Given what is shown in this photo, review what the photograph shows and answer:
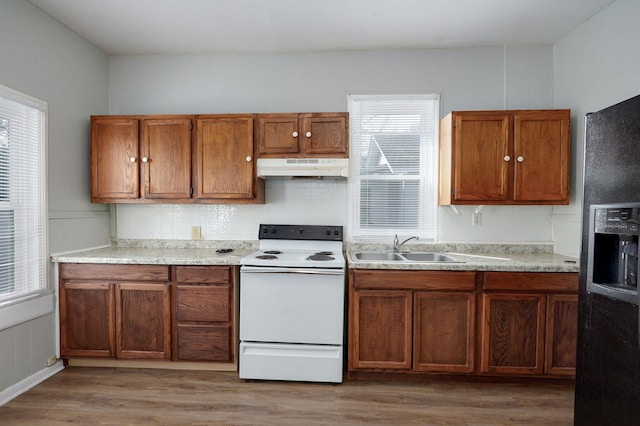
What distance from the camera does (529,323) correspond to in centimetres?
234

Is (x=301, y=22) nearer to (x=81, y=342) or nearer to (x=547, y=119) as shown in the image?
(x=547, y=119)

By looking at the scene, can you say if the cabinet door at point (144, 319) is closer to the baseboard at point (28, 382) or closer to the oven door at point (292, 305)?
the baseboard at point (28, 382)

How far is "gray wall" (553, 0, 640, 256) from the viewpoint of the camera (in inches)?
85.9

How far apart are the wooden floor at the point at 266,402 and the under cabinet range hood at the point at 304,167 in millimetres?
1591

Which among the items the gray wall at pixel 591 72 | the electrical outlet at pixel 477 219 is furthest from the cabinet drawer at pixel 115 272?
the gray wall at pixel 591 72

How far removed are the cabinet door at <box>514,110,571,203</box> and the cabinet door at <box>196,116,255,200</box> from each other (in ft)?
6.97

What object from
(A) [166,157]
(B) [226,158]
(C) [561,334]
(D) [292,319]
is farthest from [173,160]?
(C) [561,334]

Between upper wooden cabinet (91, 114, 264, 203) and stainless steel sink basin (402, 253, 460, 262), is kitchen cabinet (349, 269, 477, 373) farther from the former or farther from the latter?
upper wooden cabinet (91, 114, 264, 203)

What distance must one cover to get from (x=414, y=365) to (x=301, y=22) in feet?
8.84

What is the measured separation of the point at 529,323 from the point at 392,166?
5.28 feet

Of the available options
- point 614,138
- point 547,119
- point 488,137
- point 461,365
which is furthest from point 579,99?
point 461,365

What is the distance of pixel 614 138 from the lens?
1448 mm

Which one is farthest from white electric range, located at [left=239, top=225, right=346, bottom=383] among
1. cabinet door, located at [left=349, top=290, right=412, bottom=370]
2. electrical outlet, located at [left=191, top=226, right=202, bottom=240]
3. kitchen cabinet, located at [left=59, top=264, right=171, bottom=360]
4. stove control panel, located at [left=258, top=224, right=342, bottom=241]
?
electrical outlet, located at [left=191, top=226, right=202, bottom=240]

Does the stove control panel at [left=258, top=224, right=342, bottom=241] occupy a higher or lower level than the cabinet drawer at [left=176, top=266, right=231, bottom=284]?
higher
